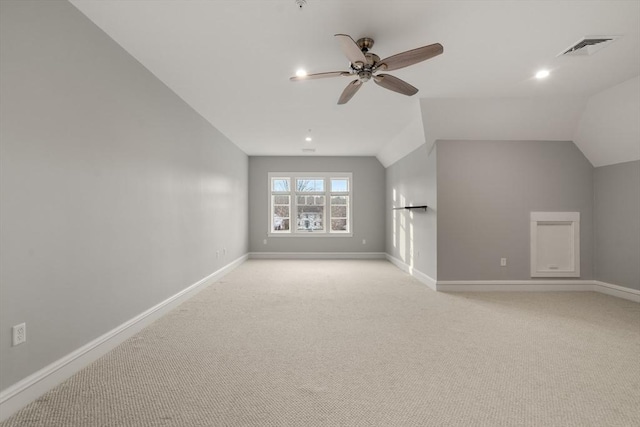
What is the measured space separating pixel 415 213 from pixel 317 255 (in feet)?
10.2

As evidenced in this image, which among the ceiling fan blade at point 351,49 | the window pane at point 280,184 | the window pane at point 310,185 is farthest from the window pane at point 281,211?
the ceiling fan blade at point 351,49

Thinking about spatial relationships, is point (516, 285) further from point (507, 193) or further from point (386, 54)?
point (386, 54)

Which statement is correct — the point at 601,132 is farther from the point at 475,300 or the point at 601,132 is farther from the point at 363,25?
the point at 363,25

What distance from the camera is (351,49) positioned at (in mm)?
2148

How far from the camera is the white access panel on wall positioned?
14.8ft

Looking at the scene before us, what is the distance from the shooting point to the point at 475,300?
398cm

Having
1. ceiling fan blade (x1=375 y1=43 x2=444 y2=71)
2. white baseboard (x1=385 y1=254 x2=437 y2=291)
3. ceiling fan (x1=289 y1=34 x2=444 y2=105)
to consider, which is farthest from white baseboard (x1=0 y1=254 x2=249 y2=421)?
A: white baseboard (x1=385 y1=254 x2=437 y2=291)

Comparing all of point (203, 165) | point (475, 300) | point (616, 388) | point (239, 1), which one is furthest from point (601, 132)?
point (203, 165)

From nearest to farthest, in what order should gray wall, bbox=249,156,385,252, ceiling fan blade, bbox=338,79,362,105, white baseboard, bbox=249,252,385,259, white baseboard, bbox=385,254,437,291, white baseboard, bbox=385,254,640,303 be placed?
ceiling fan blade, bbox=338,79,362,105, white baseboard, bbox=385,254,640,303, white baseboard, bbox=385,254,437,291, white baseboard, bbox=249,252,385,259, gray wall, bbox=249,156,385,252

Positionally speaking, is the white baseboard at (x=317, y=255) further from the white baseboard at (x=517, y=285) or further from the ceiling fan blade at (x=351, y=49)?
the ceiling fan blade at (x=351, y=49)

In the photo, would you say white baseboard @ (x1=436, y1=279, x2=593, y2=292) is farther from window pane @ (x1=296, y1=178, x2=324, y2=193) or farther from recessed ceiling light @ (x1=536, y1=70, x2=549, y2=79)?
window pane @ (x1=296, y1=178, x2=324, y2=193)

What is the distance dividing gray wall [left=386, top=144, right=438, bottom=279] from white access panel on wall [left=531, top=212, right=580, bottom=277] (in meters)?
1.48

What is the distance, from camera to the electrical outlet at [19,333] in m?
1.72

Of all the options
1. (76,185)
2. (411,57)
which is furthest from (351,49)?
(76,185)
